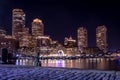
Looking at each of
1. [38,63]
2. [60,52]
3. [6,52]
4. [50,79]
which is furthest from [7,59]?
[60,52]

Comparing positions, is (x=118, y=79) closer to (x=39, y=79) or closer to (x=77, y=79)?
(x=77, y=79)

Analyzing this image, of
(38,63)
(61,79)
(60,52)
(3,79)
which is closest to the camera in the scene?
(3,79)

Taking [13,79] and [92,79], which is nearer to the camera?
[13,79]

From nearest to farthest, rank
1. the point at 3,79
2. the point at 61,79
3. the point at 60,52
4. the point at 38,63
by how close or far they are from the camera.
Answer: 1. the point at 3,79
2. the point at 61,79
3. the point at 38,63
4. the point at 60,52

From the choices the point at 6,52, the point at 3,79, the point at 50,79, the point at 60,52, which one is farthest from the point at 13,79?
the point at 60,52

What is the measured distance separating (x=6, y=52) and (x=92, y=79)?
11787mm

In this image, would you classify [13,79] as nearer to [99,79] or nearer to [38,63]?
[99,79]

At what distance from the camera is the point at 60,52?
103188 mm

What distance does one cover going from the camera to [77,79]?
6.38 m

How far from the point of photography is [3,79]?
5902mm

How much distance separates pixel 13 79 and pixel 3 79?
203 millimetres

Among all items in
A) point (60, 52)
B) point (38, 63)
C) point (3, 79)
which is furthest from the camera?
Answer: point (60, 52)

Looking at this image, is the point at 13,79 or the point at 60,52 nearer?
the point at 13,79

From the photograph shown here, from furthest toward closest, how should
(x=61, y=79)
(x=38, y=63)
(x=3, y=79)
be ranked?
1. (x=38, y=63)
2. (x=61, y=79)
3. (x=3, y=79)
